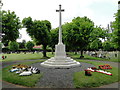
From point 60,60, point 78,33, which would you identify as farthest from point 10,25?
point 78,33

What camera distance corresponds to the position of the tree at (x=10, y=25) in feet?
66.6

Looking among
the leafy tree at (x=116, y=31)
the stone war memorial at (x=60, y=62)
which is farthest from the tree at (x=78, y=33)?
the stone war memorial at (x=60, y=62)

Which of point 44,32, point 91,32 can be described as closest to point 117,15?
point 91,32

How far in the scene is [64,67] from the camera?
14.9m

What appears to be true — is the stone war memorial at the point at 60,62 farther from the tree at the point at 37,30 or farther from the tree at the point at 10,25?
the tree at the point at 37,30

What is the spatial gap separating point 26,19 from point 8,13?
23.9 ft

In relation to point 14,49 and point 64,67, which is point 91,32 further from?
point 14,49

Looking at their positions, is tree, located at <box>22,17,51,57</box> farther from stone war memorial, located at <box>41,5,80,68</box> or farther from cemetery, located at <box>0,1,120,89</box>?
stone war memorial, located at <box>41,5,80,68</box>

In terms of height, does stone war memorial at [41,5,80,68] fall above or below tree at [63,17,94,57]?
below

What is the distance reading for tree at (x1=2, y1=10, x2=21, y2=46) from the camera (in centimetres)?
2030

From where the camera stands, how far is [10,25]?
2064 centimetres

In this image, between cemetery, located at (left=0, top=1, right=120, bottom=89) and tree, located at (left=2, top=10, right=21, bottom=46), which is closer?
cemetery, located at (left=0, top=1, right=120, bottom=89)

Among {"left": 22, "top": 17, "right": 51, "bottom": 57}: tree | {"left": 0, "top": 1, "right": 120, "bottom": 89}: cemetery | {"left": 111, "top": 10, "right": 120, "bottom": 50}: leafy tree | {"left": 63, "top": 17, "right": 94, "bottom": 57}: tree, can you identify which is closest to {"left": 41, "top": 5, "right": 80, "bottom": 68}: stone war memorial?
{"left": 0, "top": 1, "right": 120, "bottom": 89}: cemetery

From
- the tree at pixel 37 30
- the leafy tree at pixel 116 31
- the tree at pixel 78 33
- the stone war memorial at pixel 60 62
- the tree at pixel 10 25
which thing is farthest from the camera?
the tree at pixel 37 30
